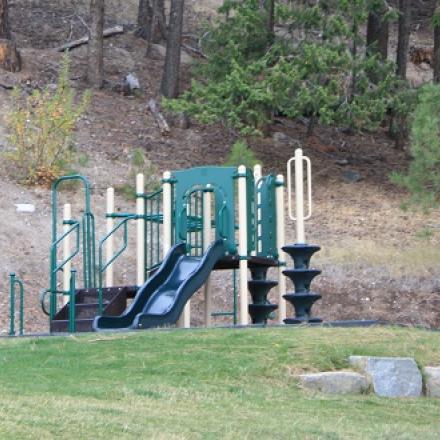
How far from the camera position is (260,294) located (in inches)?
695

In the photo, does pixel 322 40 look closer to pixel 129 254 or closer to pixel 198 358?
pixel 129 254

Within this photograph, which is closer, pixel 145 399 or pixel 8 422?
pixel 8 422

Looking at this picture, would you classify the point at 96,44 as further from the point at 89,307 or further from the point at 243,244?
the point at 243,244

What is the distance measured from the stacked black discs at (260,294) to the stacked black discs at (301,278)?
3.70 feet

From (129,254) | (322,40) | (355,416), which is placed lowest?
(355,416)

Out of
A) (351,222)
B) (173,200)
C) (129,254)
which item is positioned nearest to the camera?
(173,200)

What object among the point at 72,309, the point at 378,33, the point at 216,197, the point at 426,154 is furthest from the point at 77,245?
the point at 378,33

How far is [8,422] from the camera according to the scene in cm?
897

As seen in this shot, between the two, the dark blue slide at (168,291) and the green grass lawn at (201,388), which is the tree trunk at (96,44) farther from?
the green grass lawn at (201,388)

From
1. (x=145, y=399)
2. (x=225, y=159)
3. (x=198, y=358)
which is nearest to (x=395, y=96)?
(x=225, y=159)

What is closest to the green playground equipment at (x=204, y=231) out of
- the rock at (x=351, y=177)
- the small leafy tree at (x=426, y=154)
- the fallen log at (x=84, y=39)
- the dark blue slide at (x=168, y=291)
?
the dark blue slide at (x=168, y=291)

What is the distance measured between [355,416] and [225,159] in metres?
16.8

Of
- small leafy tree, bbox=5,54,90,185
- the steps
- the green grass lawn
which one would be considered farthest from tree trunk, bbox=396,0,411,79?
the green grass lawn

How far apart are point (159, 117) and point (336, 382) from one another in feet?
58.9
